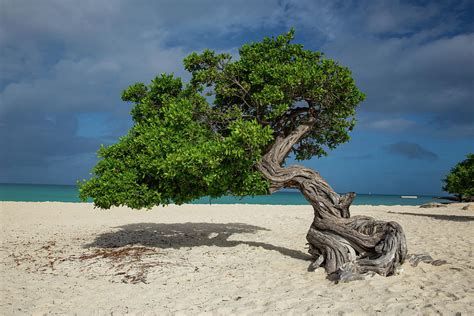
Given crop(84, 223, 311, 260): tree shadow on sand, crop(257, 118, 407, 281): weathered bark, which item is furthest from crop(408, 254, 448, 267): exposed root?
crop(84, 223, 311, 260): tree shadow on sand

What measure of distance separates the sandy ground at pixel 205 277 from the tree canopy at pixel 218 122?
2.38 meters

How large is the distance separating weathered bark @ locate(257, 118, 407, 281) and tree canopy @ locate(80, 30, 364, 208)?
557 millimetres

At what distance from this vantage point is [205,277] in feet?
36.4

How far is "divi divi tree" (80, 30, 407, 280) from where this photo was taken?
1142 centimetres

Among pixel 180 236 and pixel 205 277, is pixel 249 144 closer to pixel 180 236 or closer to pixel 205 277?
pixel 205 277

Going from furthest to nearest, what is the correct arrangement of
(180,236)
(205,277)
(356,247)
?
(180,236)
(356,247)
(205,277)

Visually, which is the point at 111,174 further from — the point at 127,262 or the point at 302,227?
the point at 302,227

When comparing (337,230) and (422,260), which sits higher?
(337,230)

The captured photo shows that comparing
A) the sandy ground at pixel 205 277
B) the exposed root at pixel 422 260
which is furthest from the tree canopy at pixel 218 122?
the exposed root at pixel 422 260

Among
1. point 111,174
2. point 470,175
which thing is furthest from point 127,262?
point 470,175

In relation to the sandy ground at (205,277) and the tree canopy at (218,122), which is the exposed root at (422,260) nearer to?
the sandy ground at (205,277)

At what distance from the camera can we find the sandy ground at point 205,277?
8398 millimetres

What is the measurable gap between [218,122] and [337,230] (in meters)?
5.72

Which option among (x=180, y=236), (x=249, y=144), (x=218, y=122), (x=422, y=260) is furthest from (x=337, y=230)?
(x=180, y=236)
